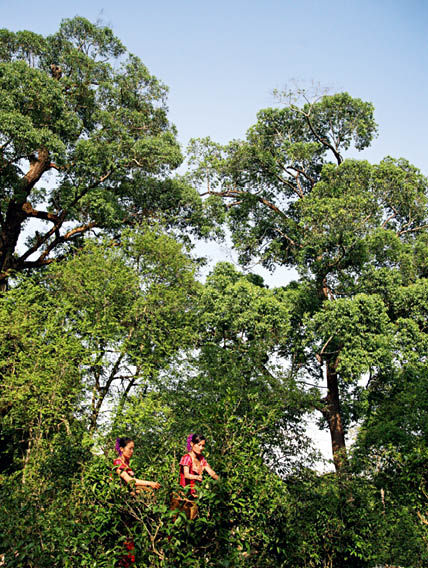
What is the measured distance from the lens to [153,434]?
1200cm

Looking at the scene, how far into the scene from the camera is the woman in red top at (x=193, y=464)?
16.7 ft

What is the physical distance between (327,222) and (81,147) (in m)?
9.45

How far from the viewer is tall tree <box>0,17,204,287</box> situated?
59.2 ft

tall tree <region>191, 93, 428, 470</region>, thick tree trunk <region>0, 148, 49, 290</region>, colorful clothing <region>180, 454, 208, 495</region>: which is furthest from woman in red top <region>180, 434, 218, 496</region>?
thick tree trunk <region>0, 148, 49, 290</region>

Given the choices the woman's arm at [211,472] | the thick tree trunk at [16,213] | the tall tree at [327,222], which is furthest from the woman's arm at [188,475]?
the thick tree trunk at [16,213]

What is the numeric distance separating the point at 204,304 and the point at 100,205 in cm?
562

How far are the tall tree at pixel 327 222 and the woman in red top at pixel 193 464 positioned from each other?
31.1 ft

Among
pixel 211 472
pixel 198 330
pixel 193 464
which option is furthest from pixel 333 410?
pixel 211 472

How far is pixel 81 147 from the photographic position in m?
18.9

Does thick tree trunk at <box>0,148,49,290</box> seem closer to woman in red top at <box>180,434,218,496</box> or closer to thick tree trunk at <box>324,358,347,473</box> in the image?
thick tree trunk at <box>324,358,347,473</box>

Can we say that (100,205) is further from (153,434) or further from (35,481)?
(35,481)

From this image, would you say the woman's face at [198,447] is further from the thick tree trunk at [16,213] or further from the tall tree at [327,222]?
the thick tree trunk at [16,213]

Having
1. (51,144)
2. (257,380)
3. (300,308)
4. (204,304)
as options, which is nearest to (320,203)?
(300,308)

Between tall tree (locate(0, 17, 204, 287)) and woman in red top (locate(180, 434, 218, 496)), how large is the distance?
46.7ft
